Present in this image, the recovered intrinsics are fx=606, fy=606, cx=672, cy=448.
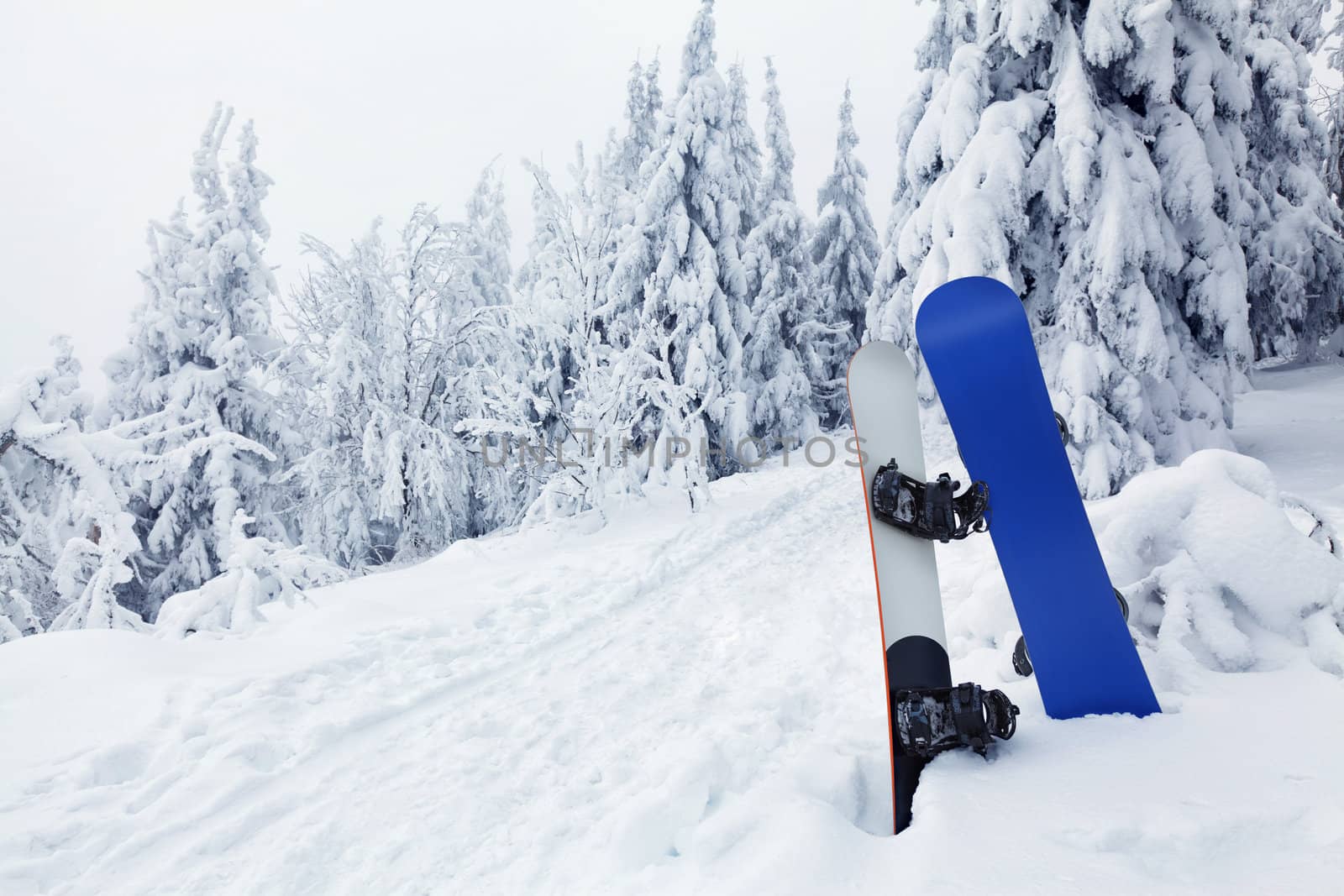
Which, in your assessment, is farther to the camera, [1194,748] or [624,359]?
[624,359]

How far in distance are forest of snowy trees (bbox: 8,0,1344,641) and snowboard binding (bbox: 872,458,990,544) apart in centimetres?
526

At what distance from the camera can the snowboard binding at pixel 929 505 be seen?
2830 millimetres

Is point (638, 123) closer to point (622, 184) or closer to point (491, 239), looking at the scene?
point (622, 184)

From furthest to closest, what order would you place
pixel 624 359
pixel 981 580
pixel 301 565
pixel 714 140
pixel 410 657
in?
pixel 714 140 < pixel 624 359 < pixel 301 565 < pixel 410 657 < pixel 981 580

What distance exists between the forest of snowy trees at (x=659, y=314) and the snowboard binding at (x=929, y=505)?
5264mm

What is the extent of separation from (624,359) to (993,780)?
8.99m

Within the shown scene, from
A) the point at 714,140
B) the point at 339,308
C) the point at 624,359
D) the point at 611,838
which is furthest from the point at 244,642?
the point at 714,140

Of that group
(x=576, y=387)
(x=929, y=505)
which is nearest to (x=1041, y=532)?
(x=929, y=505)

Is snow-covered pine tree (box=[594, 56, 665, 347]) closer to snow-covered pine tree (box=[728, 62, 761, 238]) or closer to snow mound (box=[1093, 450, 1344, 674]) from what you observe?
snow-covered pine tree (box=[728, 62, 761, 238])

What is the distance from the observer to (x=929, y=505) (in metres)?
2.86

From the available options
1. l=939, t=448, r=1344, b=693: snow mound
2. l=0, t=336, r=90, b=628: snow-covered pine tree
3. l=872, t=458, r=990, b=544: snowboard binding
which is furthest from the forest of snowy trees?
l=872, t=458, r=990, b=544: snowboard binding

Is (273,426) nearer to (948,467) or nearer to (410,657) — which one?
(410,657)

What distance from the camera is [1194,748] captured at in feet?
7.93

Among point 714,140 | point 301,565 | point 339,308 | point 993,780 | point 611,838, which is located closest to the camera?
point 993,780
